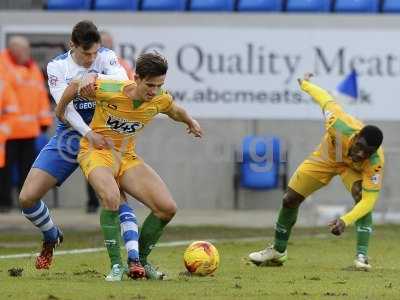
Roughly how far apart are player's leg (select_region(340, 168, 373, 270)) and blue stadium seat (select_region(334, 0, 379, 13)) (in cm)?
675

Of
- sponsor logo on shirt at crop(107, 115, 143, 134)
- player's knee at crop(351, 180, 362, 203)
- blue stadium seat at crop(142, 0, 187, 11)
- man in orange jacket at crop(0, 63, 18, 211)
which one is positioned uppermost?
sponsor logo on shirt at crop(107, 115, 143, 134)

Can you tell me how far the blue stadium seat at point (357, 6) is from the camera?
19.2 metres

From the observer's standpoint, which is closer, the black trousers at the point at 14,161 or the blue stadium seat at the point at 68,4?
the black trousers at the point at 14,161

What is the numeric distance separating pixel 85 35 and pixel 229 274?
8.18 ft

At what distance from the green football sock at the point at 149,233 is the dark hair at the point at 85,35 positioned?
5.27ft

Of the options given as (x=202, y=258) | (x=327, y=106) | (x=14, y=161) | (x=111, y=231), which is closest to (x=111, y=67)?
(x=111, y=231)

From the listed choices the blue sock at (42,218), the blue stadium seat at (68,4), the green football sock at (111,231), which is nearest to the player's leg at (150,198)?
the green football sock at (111,231)

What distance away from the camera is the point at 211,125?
19062mm

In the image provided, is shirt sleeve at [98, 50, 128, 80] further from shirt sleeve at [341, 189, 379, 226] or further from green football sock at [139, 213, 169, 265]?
shirt sleeve at [341, 189, 379, 226]

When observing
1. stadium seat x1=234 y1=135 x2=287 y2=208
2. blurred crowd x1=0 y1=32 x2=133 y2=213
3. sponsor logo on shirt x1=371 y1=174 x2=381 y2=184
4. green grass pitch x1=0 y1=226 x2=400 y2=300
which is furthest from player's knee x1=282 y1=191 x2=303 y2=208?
stadium seat x1=234 y1=135 x2=287 y2=208

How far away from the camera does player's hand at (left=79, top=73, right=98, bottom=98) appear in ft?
35.9

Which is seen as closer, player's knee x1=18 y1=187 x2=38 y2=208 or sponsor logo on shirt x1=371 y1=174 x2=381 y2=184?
player's knee x1=18 y1=187 x2=38 y2=208

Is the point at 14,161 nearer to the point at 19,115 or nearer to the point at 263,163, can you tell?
the point at 19,115

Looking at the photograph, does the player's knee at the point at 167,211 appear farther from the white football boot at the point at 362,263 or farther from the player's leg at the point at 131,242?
the white football boot at the point at 362,263
